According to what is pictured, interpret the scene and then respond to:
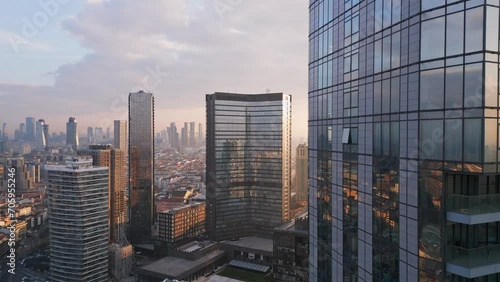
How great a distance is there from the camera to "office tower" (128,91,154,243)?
9488cm

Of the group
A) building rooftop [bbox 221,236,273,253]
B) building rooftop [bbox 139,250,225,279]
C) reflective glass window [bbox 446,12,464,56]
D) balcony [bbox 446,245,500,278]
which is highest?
reflective glass window [bbox 446,12,464,56]

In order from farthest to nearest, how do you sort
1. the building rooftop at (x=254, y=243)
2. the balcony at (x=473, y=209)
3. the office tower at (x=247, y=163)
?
the office tower at (x=247, y=163) < the building rooftop at (x=254, y=243) < the balcony at (x=473, y=209)

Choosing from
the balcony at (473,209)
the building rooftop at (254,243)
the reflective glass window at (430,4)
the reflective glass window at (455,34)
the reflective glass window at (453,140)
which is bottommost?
the building rooftop at (254,243)

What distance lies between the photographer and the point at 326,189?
20.5 m

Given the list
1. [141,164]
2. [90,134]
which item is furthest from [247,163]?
[90,134]

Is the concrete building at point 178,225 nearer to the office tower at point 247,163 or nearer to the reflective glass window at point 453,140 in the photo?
the office tower at point 247,163

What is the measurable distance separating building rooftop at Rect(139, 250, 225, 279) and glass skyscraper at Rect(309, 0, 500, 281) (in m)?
50.9

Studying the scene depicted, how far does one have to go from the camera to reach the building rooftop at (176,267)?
6295cm

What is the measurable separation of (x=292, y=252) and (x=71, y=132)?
155m

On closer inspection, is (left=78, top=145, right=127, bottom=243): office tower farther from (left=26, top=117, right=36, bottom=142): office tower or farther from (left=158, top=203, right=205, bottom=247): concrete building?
(left=26, top=117, right=36, bottom=142): office tower

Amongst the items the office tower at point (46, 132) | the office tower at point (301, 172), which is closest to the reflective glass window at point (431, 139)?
the office tower at point (301, 172)

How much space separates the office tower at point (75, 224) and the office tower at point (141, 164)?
31.1 m

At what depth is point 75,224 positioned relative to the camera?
2394 inches

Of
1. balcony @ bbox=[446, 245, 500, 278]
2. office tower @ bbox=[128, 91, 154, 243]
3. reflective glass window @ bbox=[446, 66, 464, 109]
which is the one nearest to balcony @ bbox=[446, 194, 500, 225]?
balcony @ bbox=[446, 245, 500, 278]
